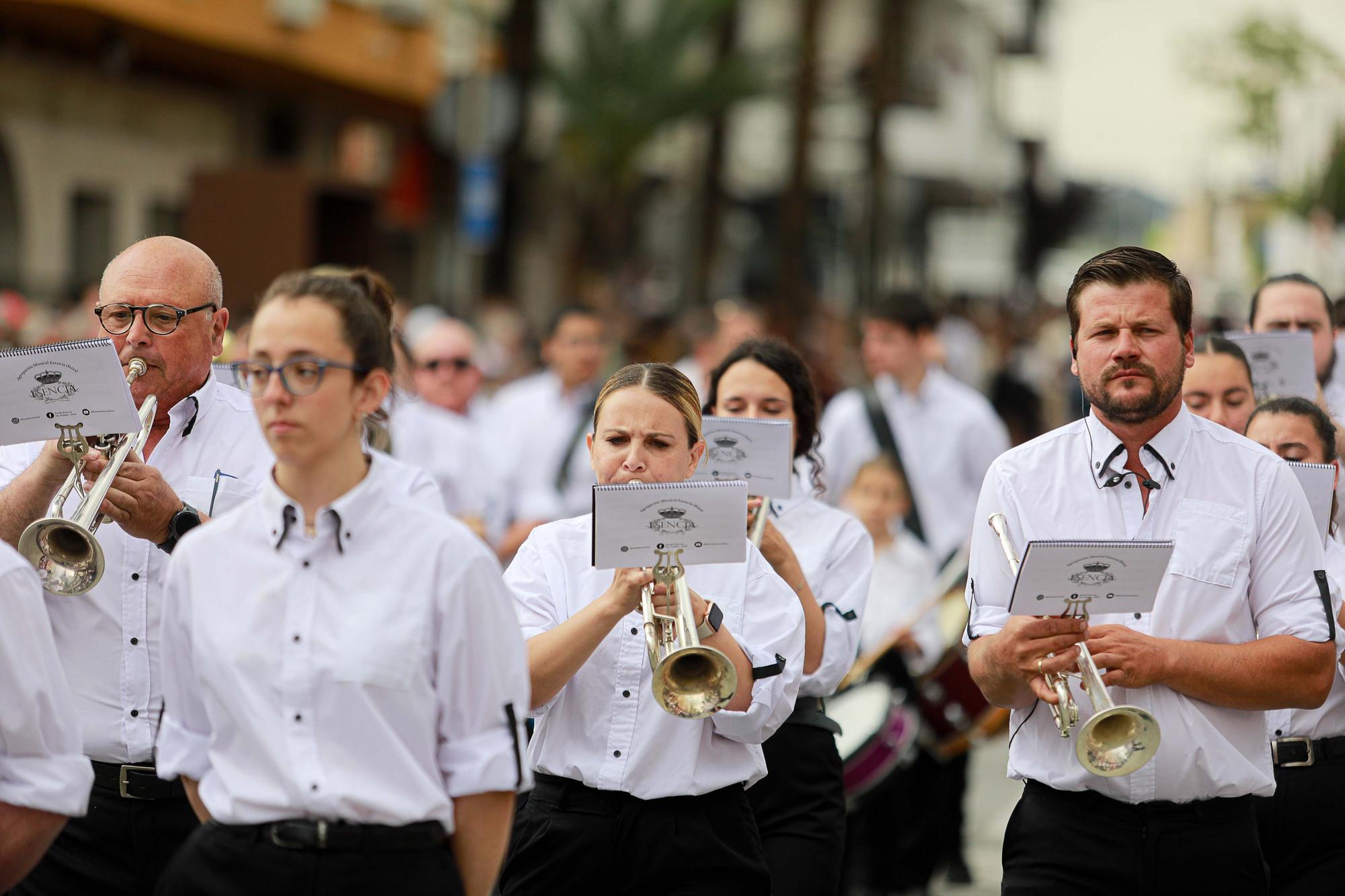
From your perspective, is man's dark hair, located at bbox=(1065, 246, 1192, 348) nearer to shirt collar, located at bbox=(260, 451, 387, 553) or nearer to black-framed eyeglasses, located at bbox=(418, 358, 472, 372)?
shirt collar, located at bbox=(260, 451, 387, 553)

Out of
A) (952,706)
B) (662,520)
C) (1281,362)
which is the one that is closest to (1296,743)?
(1281,362)

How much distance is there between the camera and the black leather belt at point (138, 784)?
467cm

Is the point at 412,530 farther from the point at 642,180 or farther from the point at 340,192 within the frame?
the point at 642,180

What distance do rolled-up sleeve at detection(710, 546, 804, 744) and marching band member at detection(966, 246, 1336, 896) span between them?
475mm

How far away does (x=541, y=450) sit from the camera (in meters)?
10.5

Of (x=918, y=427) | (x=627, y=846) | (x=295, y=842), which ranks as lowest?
(x=627, y=846)

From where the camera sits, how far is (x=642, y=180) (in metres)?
33.2

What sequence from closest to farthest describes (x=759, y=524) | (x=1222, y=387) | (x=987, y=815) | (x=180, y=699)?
(x=180, y=699)
(x=759, y=524)
(x=1222, y=387)
(x=987, y=815)

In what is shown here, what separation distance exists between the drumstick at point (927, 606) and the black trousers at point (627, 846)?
9.45 feet

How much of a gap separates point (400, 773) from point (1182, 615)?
1.97m

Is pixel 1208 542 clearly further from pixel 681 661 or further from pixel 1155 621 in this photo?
pixel 681 661

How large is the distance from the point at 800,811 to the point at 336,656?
2408 mm

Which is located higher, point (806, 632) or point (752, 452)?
point (752, 452)

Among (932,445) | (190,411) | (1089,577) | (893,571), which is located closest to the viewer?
(1089,577)
